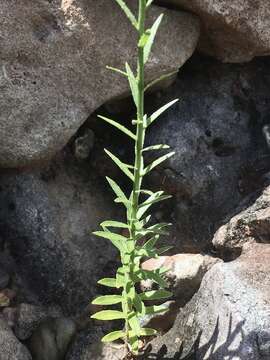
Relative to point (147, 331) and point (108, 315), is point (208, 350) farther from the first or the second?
point (108, 315)

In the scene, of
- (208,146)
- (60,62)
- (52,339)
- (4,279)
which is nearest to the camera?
(52,339)

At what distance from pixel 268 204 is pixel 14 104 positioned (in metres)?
1.61

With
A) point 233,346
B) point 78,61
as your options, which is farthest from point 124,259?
point 78,61

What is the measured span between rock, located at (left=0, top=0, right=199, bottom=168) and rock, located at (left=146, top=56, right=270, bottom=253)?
469mm

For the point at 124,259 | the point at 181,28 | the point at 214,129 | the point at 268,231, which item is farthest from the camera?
the point at 214,129

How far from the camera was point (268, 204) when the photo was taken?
3.51 metres

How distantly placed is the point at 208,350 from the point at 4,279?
1329 mm

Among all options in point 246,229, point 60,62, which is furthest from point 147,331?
point 60,62

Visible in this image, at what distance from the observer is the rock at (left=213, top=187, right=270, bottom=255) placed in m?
3.45

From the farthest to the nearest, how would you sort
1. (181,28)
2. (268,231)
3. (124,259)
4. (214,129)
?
1. (214,129)
2. (181,28)
3. (268,231)
4. (124,259)

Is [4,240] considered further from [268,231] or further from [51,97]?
[268,231]

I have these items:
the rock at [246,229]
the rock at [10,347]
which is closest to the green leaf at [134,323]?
the rock at [10,347]

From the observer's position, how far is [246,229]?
352cm

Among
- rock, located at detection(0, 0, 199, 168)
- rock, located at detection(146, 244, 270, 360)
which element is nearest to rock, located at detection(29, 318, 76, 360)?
rock, located at detection(146, 244, 270, 360)
